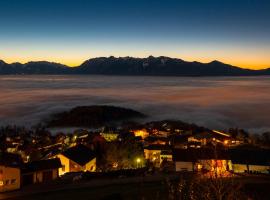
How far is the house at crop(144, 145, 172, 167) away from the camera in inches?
1820

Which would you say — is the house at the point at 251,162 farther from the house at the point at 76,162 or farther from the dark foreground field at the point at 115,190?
the house at the point at 76,162

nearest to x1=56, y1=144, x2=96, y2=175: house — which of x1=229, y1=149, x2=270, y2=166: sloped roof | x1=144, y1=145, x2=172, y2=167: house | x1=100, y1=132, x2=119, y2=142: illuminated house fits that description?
x1=144, y1=145, x2=172, y2=167: house

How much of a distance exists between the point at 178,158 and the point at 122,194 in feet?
46.6

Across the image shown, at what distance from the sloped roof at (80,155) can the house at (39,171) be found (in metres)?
3.36

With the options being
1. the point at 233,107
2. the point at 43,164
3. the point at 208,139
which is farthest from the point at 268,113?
the point at 43,164

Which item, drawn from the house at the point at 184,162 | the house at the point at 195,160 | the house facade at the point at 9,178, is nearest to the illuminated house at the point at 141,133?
the house at the point at 195,160

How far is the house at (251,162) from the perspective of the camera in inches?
1398

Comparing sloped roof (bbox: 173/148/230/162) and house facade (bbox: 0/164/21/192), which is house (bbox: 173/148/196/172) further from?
house facade (bbox: 0/164/21/192)

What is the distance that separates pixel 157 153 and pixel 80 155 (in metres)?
10.9

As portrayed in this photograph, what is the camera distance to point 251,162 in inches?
1411

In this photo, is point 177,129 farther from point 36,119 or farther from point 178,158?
point 36,119

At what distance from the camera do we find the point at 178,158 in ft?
123

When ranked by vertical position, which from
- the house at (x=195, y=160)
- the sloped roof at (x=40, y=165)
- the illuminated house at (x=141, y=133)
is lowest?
the illuminated house at (x=141, y=133)

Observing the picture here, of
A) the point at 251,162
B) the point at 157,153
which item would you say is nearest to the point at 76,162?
the point at 157,153
